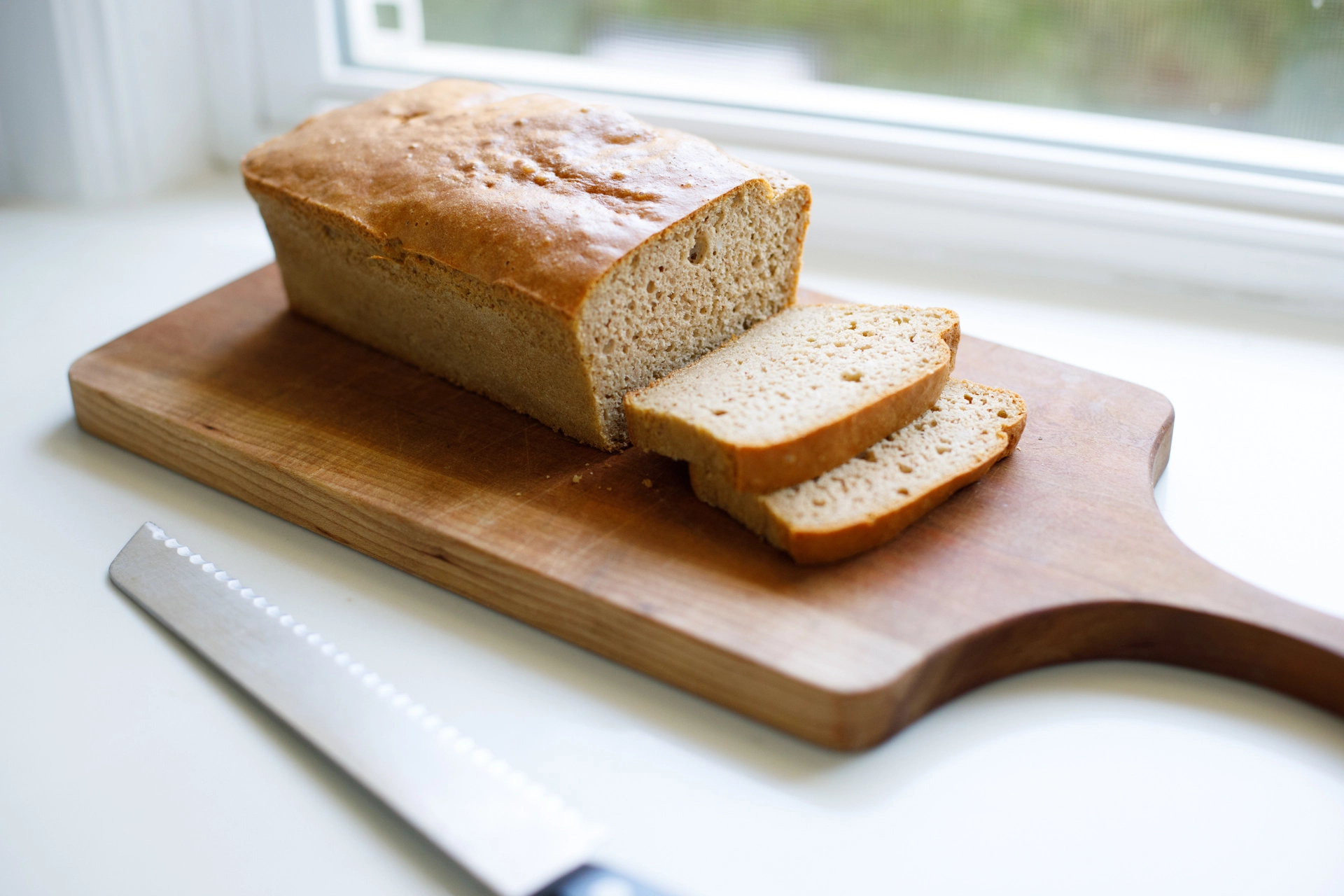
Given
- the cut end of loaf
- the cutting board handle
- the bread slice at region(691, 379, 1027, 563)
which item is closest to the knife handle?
the cutting board handle

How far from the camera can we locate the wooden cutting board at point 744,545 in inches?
64.8

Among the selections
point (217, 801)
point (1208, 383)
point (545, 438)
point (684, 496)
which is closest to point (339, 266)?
point (545, 438)

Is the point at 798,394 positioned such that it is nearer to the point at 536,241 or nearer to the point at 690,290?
the point at 690,290

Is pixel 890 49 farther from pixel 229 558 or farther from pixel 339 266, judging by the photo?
pixel 229 558

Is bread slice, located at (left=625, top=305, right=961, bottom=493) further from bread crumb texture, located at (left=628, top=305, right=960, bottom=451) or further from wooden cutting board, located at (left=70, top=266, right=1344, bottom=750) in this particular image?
wooden cutting board, located at (left=70, top=266, right=1344, bottom=750)

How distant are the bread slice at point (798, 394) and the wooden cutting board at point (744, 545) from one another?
12cm

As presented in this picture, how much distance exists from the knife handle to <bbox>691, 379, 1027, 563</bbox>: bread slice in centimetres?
62

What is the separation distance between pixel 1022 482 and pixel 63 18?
2904 mm

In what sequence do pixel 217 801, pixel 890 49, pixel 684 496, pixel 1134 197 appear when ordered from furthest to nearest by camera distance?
pixel 890 49
pixel 1134 197
pixel 684 496
pixel 217 801

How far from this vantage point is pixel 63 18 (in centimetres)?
306

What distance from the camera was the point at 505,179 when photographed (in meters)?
2.22

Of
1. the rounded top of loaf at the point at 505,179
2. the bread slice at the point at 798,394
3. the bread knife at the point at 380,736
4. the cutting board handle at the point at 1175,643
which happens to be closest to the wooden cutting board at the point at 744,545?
the cutting board handle at the point at 1175,643

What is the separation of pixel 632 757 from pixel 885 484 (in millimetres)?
658

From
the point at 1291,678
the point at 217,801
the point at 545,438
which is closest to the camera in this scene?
the point at 217,801
